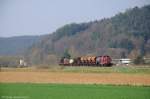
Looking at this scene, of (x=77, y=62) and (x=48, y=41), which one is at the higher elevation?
(x=48, y=41)

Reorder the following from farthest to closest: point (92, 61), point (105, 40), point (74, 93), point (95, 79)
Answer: point (105, 40), point (92, 61), point (95, 79), point (74, 93)

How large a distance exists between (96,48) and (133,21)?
1608 centimetres

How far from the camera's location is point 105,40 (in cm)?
14350

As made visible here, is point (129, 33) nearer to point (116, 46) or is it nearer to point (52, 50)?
point (116, 46)

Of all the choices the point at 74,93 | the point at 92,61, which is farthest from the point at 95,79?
the point at 92,61

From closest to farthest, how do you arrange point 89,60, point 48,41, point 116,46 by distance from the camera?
point 89,60 < point 116,46 < point 48,41

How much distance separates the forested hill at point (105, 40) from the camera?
11788 cm

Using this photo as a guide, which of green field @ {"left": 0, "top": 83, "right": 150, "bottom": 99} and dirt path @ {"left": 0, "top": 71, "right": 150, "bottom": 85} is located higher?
dirt path @ {"left": 0, "top": 71, "right": 150, "bottom": 85}

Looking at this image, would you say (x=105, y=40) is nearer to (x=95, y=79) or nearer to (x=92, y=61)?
(x=92, y=61)

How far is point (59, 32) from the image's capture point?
6998 inches

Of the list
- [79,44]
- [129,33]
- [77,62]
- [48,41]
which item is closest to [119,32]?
[129,33]

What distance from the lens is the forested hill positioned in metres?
118

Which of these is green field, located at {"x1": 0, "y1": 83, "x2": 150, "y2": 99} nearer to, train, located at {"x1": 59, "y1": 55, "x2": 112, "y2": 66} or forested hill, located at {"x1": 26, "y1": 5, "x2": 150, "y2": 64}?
train, located at {"x1": 59, "y1": 55, "x2": 112, "y2": 66}

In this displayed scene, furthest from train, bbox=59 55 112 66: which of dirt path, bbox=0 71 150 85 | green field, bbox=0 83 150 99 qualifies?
green field, bbox=0 83 150 99
